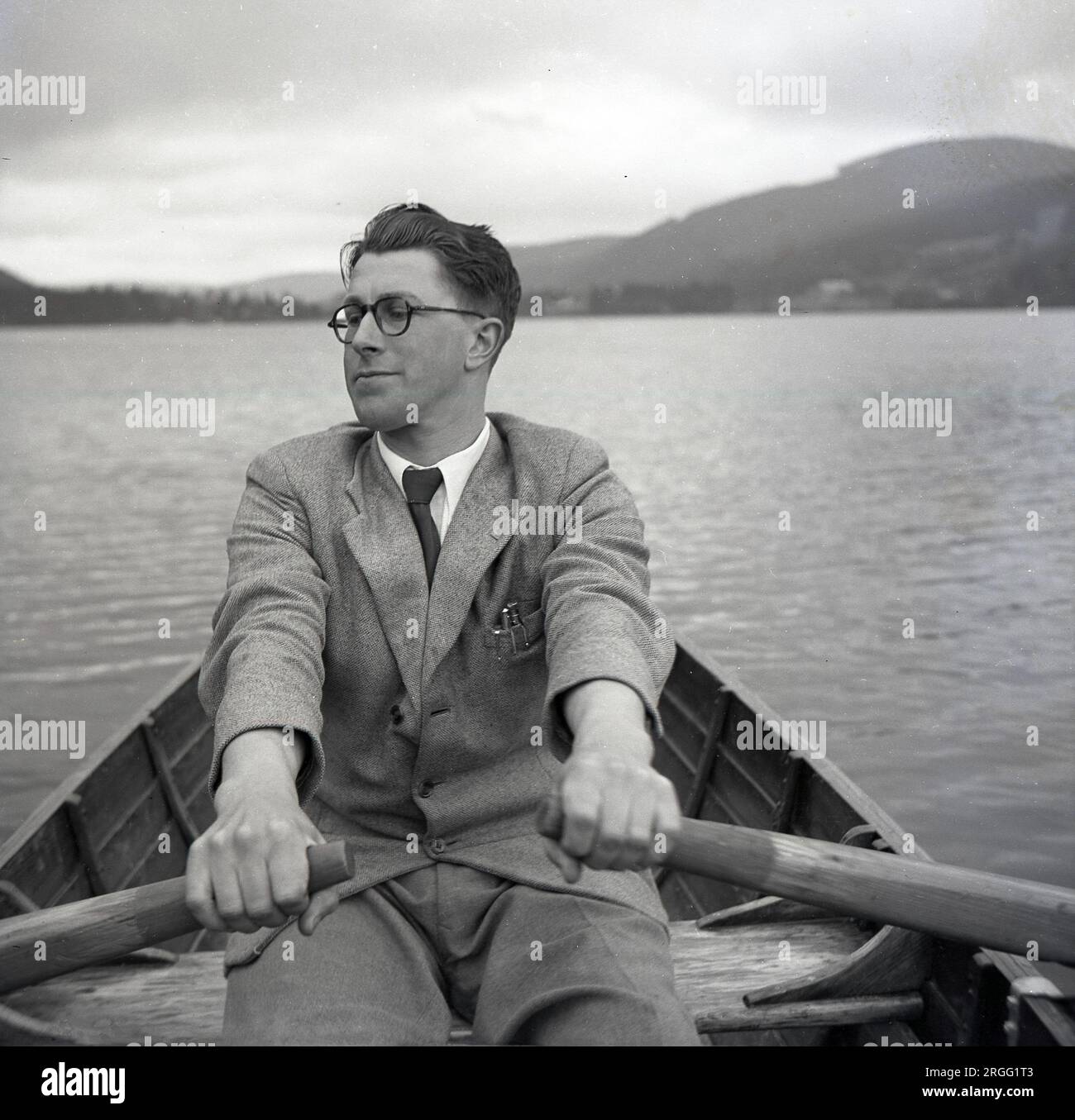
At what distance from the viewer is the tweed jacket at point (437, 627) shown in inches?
71.6

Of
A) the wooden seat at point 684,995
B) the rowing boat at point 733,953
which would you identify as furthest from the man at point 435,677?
the wooden seat at point 684,995

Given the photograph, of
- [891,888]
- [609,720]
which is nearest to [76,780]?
[609,720]

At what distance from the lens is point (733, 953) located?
244cm

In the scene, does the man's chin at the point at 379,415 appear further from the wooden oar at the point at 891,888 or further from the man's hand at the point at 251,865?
the wooden oar at the point at 891,888

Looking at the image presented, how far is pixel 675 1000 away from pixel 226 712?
2.34 ft

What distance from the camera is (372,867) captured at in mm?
1842

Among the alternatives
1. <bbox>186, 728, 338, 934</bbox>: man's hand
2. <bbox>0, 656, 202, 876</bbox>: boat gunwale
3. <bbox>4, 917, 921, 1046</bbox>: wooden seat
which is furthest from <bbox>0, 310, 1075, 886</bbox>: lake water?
<bbox>186, 728, 338, 934</bbox>: man's hand

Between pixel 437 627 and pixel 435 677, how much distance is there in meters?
0.08

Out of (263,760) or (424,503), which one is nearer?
(263,760)

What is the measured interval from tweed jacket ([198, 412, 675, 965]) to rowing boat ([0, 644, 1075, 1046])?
339 millimetres

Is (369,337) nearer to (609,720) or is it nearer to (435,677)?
(435,677)

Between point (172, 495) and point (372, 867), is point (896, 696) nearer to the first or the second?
point (372, 867)

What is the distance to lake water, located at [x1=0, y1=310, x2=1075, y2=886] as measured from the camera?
663 cm

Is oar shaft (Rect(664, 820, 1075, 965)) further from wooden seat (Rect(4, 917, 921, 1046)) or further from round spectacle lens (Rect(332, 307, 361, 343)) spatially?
round spectacle lens (Rect(332, 307, 361, 343))
